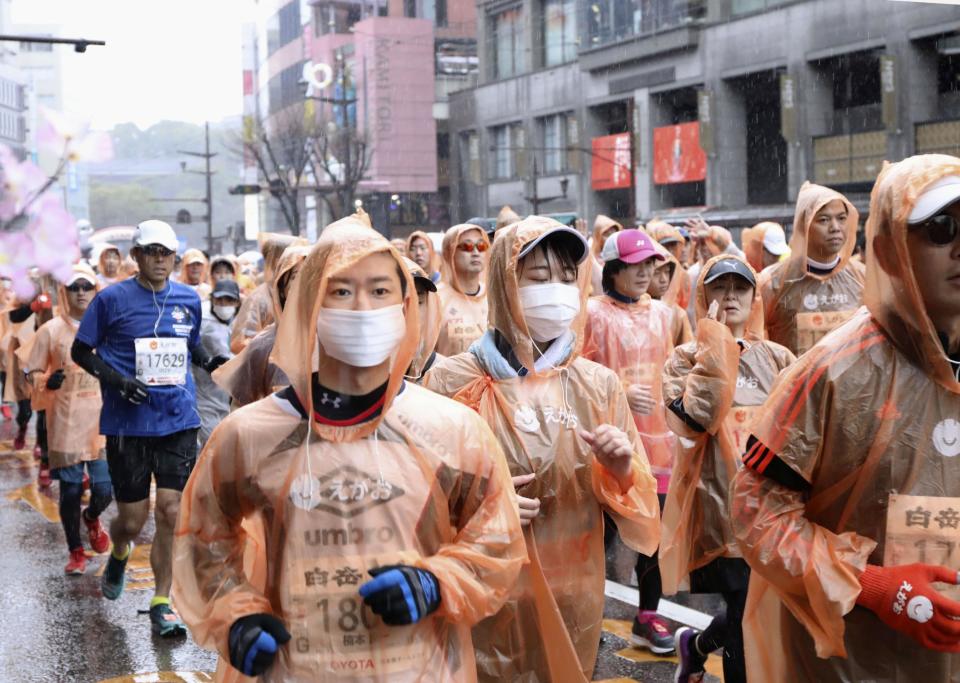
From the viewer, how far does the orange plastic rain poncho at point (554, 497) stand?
14.3 feet

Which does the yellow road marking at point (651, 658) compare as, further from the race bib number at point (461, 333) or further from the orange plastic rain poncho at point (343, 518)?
the orange plastic rain poncho at point (343, 518)

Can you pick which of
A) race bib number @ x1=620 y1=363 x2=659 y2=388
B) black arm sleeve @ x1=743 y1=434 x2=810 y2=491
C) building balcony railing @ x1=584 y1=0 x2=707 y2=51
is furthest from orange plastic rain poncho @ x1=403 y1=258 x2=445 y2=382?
building balcony railing @ x1=584 y1=0 x2=707 y2=51

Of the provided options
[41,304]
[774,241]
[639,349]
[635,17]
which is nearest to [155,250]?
[639,349]

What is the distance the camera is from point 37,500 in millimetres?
11812

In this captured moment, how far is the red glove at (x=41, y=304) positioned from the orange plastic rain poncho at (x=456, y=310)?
6249 millimetres

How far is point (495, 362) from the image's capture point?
15.1 ft

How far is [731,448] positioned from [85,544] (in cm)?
575

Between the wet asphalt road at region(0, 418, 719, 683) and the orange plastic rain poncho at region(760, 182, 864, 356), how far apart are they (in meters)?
1.71

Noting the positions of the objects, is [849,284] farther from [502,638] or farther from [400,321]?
[400,321]

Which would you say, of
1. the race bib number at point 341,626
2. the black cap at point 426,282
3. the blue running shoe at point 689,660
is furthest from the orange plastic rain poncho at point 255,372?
the race bib number at point 341,626

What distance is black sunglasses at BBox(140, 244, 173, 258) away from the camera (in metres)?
7.37

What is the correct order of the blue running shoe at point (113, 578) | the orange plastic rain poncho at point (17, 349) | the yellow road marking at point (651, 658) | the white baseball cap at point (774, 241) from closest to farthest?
the yellow road marking at point (651, 658) → the blue running shoe at point (113, 578) → the white baseball cap at point (774, 241) → the orange plastic rain poncho at point (17, 349)

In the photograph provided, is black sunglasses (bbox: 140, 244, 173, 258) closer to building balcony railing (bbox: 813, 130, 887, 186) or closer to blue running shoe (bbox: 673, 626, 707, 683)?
blue running shoe (bbox: 673, 626, 707, 683)

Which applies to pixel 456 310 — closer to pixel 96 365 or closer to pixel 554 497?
pixel 96 365
